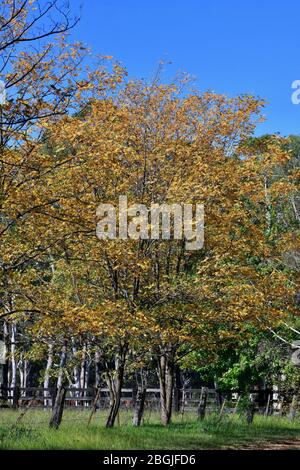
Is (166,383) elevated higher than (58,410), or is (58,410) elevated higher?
(166,383)

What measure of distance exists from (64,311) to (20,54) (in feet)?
16.2

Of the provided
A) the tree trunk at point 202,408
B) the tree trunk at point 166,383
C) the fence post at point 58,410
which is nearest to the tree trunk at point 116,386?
the fence post at point 58,410

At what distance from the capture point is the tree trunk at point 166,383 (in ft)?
59.6

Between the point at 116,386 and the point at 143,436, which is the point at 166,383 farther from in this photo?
the point at 143,436

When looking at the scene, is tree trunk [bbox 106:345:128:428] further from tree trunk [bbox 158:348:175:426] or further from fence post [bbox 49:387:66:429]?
tree trunk [bbox 158:348:175:426]

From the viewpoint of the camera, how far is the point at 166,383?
1920 cm

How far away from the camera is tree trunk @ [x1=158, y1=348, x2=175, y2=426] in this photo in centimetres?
1816

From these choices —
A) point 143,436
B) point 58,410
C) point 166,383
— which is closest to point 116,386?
point 58,410

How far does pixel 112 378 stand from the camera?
54.1 ft

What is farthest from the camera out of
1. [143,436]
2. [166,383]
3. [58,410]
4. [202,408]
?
[202,408]

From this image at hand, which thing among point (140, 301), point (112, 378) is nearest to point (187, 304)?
point (140, 301)

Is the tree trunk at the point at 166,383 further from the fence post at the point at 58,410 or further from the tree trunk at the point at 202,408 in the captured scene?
the fence post at the point at 58,410

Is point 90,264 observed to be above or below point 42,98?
below
